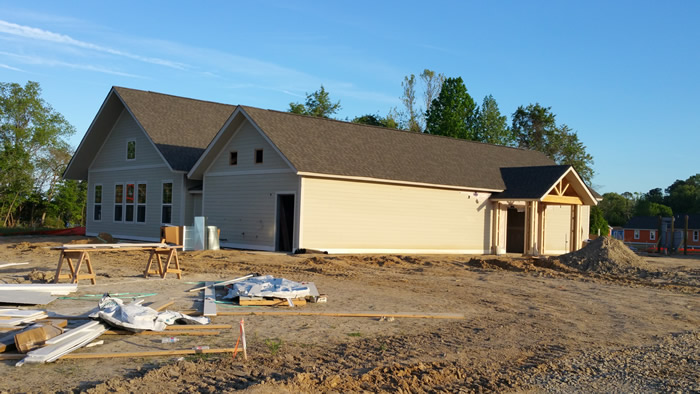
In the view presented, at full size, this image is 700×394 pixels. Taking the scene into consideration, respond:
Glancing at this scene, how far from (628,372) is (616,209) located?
103103 millimetres

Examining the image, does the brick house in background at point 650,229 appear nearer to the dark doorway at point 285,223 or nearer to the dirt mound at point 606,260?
the dirt mound at point 606,260

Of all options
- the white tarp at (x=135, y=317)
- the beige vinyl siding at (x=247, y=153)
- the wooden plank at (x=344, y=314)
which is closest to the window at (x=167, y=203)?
the beige vinyl siding at (x=247, y=153)

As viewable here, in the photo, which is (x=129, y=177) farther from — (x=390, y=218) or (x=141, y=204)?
(x=390, y=218)

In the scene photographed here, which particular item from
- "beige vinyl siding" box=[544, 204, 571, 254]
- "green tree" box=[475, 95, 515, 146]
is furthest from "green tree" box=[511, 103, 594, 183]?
"beige vinyl siding" box=[544, 204, 571, 254]

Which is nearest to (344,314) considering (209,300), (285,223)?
(209,300)

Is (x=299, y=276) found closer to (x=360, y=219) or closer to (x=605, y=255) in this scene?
(x=360, y=219)

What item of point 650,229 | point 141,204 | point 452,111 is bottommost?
point 650,229

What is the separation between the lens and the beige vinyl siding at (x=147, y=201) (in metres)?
26.2

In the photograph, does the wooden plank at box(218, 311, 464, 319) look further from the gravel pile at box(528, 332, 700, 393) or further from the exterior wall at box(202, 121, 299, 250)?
the exterior wall at box(202, 121, 299, 250)

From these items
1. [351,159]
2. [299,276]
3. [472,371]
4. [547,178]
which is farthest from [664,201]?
[472,371]

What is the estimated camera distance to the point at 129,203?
28547mm

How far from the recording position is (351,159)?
22.8 m

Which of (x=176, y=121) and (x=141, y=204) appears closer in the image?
(x=141, y=204)

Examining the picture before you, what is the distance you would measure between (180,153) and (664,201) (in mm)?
88968
